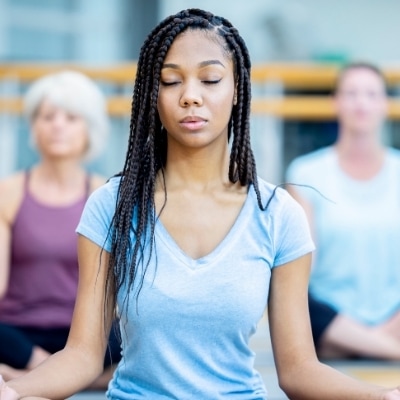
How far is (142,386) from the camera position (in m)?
2.55

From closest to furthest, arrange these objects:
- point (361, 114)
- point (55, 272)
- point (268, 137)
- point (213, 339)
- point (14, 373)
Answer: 1. point (213, 339)
2. point (14, 373)
3. point (55, 272)
4. point (361, 114)
5. point (268, 137)

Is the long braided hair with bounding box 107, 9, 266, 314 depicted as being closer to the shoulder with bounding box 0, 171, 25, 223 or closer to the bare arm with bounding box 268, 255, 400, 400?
the bare arm with bounding box 268, 255, 400, 400

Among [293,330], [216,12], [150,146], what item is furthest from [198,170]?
[216,12]

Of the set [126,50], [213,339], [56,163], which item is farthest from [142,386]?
[126,50]

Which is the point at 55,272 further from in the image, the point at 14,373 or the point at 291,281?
A: the point at 291,281

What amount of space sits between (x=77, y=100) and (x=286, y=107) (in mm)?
1863

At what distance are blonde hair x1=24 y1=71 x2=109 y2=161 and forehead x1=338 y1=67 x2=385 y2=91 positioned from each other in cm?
102

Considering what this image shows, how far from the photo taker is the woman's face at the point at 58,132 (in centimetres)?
451

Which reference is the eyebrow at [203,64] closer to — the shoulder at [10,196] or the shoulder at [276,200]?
the shoulder at [276,200]

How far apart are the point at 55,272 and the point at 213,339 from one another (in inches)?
69.4

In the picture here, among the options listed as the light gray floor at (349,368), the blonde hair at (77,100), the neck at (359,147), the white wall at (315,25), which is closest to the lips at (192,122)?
the light gray floor at (349,368)

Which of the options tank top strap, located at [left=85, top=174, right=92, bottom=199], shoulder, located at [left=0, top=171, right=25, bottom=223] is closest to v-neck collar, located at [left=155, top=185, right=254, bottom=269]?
shoulder, located at [left=0, top=171, right=25, bottom=223]

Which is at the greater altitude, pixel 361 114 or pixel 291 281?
pixel 361 114

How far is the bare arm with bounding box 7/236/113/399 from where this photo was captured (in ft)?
8.27
